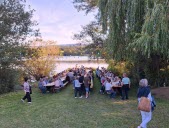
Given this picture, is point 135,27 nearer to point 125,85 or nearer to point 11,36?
point 125,85

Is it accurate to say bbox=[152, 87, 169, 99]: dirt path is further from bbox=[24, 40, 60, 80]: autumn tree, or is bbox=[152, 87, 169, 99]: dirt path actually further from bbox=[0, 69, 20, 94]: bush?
bbox=[24, 40, 60, 80]: autumn tree

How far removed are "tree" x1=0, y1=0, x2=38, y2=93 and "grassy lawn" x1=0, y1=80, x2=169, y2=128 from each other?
7171 mm

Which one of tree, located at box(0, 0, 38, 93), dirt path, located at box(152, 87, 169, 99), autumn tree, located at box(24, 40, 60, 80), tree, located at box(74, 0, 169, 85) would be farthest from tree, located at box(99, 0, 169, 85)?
autumn tree, located at box(24, 40, 60, 80)

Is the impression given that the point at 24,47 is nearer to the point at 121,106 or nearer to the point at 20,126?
the point at 121,106

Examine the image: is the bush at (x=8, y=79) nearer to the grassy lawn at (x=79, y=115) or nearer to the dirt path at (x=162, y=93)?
the grassy lawn at (x=79, y=115)

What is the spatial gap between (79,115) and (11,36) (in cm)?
1254

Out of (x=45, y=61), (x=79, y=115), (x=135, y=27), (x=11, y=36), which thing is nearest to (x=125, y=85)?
(x=135, y=27)

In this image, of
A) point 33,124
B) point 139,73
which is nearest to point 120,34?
point 33,124

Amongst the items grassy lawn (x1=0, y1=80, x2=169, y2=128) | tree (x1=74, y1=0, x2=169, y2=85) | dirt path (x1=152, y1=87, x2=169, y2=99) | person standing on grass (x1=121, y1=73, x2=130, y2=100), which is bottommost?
dirt path (x1=152, y1=87, x2=169, y2=99)

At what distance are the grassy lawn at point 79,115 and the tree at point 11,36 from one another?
23.5ft

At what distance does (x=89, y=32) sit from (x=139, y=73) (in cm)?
760

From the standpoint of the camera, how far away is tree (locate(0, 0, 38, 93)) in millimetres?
21844

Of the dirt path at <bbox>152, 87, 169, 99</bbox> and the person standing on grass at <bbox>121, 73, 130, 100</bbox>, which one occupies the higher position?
the person standing on grass at <bbox>121, 73, 130, 100</bbox>

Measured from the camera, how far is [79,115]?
481 inches
